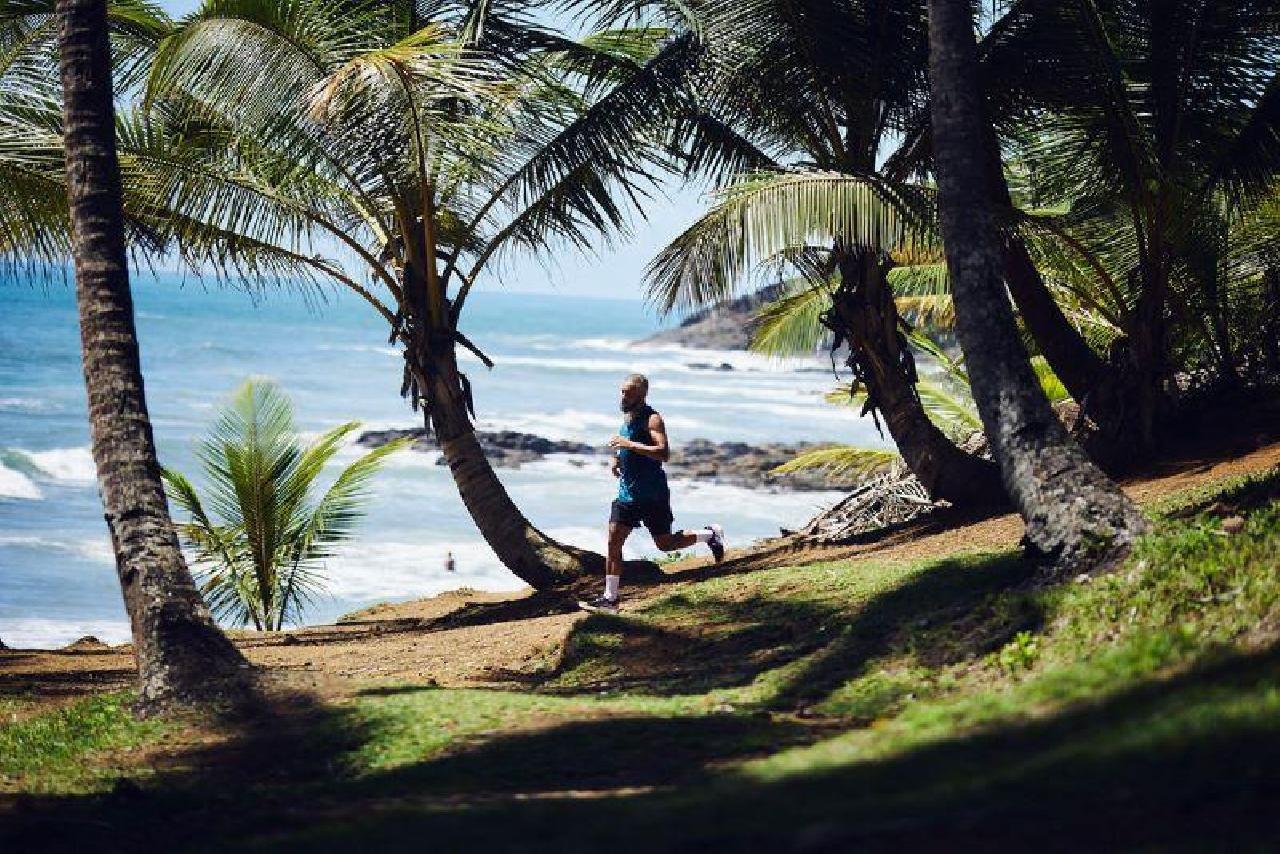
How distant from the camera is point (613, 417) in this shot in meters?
47.5

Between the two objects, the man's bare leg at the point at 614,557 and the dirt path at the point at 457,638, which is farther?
the man's bare leg at the point at 614,557

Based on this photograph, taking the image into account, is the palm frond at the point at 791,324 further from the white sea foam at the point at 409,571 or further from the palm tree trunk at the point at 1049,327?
the white sea foam at the point at 409,571

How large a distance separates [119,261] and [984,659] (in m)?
5.18

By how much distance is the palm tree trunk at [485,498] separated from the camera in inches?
496

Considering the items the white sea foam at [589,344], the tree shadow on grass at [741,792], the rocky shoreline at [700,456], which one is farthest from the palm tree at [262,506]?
the white sea foam at [589,344]

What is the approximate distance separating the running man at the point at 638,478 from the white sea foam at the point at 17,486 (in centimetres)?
2115

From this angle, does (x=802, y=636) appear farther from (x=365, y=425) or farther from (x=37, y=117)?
(x=365, y=425)

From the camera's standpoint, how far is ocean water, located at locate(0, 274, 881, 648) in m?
22.0

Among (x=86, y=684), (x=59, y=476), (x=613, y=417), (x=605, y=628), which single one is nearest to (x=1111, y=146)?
(x=605, y=628)

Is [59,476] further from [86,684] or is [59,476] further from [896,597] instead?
[896,597]

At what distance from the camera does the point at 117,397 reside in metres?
8.62

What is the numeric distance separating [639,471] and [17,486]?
904 inches

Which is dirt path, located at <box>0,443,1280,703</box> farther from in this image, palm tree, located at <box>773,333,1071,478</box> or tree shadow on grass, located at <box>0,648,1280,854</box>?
palm tree, located at <box>773,333,1071,478</box>

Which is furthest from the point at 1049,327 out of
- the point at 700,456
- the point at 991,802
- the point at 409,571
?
the point at 700,456
